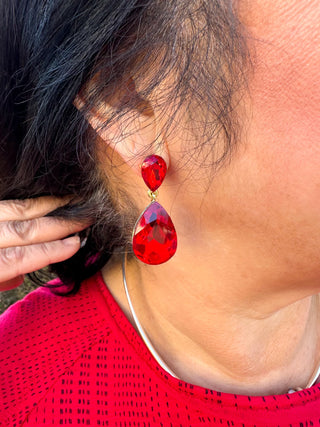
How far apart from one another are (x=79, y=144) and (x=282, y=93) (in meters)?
0.36

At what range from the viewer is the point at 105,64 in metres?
0.66

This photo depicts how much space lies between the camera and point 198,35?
605 millimetres

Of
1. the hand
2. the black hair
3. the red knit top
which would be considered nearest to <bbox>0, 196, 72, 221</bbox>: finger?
the hand

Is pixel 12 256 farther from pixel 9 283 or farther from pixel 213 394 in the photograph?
pixel 213 394

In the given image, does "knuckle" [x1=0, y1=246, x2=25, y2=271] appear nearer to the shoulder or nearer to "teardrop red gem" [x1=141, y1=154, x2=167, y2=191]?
the shoulder

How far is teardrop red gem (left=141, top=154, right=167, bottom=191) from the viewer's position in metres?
0.68

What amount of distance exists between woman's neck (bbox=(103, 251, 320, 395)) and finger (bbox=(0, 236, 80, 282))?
0.16 metres

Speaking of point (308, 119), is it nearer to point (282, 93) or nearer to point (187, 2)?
point (282, 93)

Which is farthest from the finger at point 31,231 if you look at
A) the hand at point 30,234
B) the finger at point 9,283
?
the finger at point 9,283

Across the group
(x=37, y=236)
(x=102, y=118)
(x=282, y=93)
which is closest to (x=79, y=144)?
(x=102, y=118)

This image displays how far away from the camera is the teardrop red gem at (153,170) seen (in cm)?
68

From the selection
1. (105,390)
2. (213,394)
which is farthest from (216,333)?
(105,390)

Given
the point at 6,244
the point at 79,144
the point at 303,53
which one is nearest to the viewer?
the point at 303,53

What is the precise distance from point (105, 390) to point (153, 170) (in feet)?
1.47
